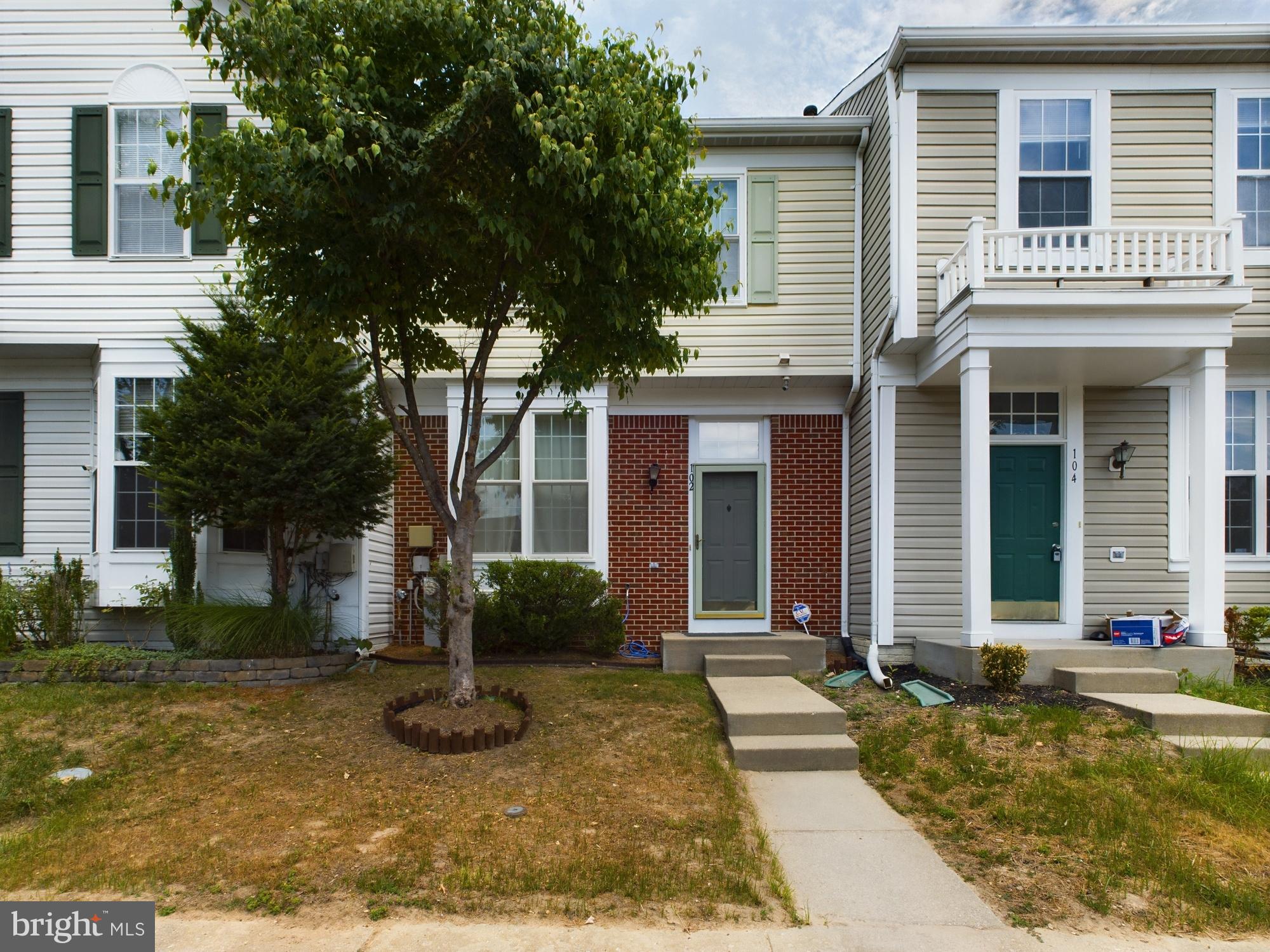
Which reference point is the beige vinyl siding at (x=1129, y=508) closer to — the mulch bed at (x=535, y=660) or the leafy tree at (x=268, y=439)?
the mulch bed at (x=535, y=660)

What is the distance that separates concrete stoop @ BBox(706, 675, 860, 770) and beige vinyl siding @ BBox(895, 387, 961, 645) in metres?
2.24

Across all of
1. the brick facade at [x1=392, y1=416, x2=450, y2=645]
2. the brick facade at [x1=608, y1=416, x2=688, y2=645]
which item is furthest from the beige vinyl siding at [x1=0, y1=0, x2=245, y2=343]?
the brick facade at [x1=608, y1=416, x2=688, y2=645]

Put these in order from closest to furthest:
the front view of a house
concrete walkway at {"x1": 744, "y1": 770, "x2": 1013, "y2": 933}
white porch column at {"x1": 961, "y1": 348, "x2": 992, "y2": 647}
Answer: concrete walkway at {"x1": 744, "y1": 770, "x2": 1013, "y2": 933}, white porch column at {"x1": 961, "y1": 348, "x2": 992, "y2": 647}, the front view of a house

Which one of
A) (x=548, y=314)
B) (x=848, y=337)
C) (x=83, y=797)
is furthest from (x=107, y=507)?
(x=848, y=337)

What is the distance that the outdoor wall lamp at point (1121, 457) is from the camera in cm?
824

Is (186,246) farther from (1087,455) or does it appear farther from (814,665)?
(1087,455)

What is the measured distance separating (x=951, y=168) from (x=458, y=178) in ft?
18.0

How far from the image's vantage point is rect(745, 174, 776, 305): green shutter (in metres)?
9.21

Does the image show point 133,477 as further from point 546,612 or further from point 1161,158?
point 1161,158

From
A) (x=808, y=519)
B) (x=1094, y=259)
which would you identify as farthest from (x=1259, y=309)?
(x=808, y=519)

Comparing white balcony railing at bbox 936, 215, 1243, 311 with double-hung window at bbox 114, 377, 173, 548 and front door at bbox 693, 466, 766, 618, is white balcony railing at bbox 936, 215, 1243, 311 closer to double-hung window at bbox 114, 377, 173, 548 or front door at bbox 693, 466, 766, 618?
front door at bbox 693, 466, 766, 618

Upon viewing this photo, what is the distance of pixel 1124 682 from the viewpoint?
22.4 ft

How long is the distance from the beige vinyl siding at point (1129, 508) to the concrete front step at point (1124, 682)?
153 cm

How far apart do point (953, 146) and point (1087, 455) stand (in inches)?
142
